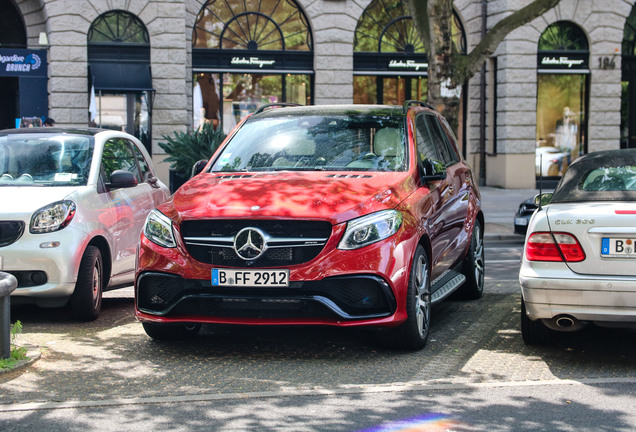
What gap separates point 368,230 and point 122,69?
64.8 feet

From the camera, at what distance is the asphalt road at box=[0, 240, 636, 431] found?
4.91 metres

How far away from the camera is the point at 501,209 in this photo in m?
21.1

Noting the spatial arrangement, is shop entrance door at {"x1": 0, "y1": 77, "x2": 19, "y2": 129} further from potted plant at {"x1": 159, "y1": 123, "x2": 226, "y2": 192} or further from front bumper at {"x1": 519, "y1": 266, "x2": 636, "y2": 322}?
front bumper at {"x1": 519, "y1": 266, "x2": 636, "y2": 322}

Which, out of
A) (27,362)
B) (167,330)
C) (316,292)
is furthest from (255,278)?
(27,362)

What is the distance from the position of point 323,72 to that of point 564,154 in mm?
7470

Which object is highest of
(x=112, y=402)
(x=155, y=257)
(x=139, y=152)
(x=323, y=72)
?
(x=323, y=72)

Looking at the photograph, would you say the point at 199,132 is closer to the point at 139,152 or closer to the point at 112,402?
the point at 139,152

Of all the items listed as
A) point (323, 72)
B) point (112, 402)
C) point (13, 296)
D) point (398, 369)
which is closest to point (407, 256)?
point (398, 369)

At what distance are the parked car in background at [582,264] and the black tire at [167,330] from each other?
7.92ft

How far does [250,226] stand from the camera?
6168 mm

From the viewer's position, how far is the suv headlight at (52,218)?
7.48 meters

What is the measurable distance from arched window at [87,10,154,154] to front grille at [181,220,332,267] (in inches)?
749

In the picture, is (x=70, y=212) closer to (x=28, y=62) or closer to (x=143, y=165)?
(x=143, y=165)

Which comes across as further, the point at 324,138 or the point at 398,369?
the point at 324,138
